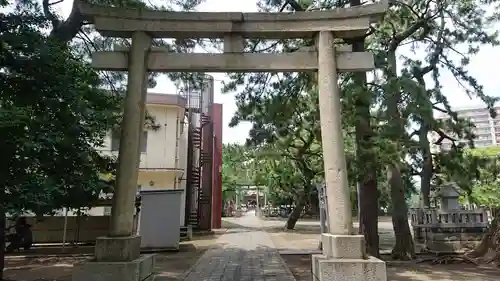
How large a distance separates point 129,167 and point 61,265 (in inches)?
242

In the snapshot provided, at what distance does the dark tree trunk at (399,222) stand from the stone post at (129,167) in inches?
304

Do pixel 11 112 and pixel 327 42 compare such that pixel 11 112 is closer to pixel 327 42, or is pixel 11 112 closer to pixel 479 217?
pixel 327 42

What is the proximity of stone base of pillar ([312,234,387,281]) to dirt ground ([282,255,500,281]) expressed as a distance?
282cm

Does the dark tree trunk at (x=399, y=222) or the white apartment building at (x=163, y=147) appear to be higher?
the white apartment building at (x=163, y=147)

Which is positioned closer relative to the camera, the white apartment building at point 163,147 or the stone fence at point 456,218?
the stone fence at point 456,218

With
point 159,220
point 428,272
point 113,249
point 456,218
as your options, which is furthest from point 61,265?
point 456,218

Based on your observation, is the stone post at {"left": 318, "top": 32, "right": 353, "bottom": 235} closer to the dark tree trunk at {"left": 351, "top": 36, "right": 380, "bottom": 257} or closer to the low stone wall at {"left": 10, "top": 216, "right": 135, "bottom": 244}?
the dark tree trunk at {"left": 351, "top": 36, "right": 380, "bottom": 257}

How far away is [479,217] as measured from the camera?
533 inches

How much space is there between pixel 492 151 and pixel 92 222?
2259 centimetres

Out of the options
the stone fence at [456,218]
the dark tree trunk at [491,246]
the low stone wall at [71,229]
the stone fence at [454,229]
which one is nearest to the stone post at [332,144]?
the dark tree trunk at [491,246]

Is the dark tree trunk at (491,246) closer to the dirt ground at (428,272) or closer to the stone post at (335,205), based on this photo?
the dirt ground at (428,272)

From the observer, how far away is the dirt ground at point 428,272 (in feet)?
27.6

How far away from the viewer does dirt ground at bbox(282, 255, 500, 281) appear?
8398 millimetres

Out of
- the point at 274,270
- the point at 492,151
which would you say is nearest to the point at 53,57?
the point at 274,270
